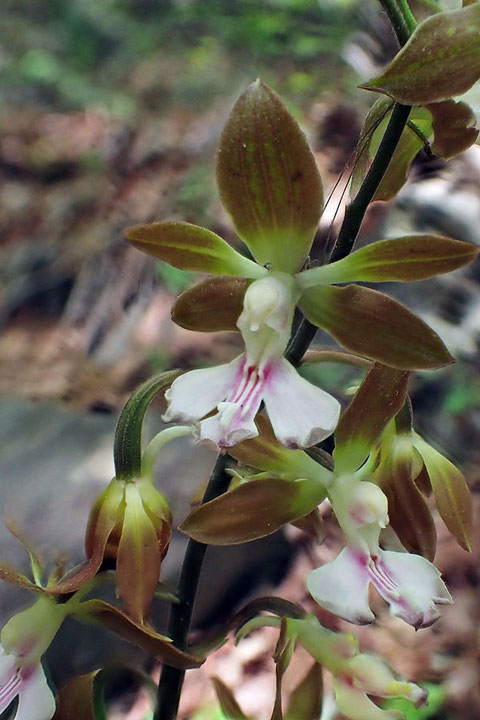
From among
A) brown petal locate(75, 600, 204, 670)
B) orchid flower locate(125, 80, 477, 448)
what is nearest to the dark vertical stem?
orchid flower locate(125, 80, 477, 448)

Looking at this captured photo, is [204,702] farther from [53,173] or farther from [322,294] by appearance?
[53,173]

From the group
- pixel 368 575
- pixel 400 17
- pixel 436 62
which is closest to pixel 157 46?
pixel 400 17

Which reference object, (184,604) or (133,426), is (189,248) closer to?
(133,426)

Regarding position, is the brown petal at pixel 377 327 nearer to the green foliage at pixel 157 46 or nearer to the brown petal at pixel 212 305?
the brown petal at pixel 212 305

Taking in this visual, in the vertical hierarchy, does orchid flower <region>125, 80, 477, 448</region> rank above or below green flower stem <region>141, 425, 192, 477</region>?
above

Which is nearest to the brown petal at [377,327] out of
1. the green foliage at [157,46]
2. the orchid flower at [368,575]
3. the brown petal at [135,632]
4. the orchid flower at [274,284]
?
the orchid flower at [274,284]

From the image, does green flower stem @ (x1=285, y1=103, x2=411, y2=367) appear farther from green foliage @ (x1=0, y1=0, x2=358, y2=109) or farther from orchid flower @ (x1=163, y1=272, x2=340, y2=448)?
green foliage @ (x1=0, y1=0, x2=358, y2=109)

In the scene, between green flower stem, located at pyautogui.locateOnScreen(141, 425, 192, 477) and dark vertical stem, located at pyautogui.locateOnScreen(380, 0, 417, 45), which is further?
green flower stem, located at pyautogui.locateOnScreen(141, 425, 192, 477)
